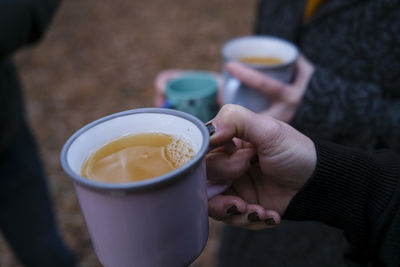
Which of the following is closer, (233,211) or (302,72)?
(233,211)

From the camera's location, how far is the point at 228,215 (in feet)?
2.76

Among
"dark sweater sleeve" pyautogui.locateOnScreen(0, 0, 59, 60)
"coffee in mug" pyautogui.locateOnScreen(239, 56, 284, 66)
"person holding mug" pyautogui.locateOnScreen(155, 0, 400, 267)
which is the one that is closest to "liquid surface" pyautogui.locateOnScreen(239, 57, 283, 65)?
"coffee in mug" pyautogui.locateOnScreen(239, 56, 284, 66)

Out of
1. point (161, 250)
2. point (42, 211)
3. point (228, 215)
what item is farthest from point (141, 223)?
point (42, 211)

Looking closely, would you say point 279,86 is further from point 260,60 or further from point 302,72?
point 260,60

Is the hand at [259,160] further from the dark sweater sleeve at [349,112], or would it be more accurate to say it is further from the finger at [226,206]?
the dark sweater sleeve at [349,112]

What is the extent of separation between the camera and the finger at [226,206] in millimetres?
827

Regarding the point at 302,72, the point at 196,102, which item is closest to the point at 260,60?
the point at 302,72

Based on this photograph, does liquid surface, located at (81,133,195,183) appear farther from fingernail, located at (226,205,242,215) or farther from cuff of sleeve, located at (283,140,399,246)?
cuff of sleeve, located at (283,140,399,246)

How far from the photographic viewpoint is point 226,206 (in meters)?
0.83

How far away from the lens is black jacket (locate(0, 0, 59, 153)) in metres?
1.35

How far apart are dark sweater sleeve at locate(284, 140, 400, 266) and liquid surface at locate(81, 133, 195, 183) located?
1.13ft

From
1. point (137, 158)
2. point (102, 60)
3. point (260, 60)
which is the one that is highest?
point (137, 158)

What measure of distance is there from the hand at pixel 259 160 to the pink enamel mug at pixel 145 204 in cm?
9

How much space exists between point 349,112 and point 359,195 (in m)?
0.48
